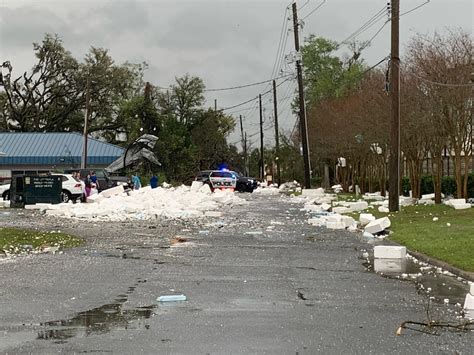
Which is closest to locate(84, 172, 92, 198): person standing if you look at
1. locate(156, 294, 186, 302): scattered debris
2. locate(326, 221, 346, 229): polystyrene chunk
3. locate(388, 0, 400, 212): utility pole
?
locate(388, 0, 400, 212): utility pole

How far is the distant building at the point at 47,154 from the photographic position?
207 ft

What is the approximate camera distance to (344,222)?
21359mm

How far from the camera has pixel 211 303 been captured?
9.30 m

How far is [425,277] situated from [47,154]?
55.2 metres

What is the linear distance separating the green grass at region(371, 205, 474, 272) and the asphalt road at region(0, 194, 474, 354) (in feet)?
4.83

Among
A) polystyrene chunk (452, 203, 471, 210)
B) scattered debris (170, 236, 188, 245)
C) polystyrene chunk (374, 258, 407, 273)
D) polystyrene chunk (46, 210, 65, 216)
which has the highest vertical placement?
polystyrene chunk (46, 210, 65, 216)

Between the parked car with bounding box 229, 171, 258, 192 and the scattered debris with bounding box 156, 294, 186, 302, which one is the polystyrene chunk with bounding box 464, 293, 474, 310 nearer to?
the scattered debris with bounding box 156, 294, 186, 302

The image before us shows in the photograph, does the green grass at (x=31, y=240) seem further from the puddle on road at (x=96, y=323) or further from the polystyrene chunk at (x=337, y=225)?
the polystyrene chunk at (x=337, y=225)

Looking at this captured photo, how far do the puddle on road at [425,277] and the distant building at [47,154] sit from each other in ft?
169

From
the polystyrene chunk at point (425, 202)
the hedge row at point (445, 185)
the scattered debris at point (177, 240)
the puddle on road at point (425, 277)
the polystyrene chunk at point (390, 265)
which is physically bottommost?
the puddle on road at point (425, 277)

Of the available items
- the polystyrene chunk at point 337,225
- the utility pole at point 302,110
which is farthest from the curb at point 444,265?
the utility pole at point 302,110

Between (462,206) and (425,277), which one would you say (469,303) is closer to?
(425,277)

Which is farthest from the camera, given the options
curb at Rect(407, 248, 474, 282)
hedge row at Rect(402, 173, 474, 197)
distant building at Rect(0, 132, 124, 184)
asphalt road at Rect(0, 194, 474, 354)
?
distant building at Rect(0, 132, 124, 184)

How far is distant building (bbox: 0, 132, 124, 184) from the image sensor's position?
6322 centimetres
